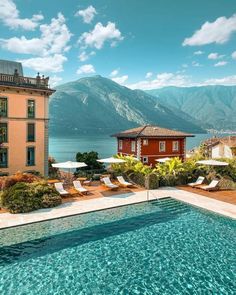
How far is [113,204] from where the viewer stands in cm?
1619

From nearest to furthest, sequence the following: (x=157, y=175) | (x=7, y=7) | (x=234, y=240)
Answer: (x=234, y=240), (x=7, y=7), (x=157, y=175)

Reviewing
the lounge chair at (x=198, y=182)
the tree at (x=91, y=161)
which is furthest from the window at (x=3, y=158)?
the lounge chair at (x=198, y=182)

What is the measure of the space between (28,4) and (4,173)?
1696cm

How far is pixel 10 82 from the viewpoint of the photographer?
26.5m

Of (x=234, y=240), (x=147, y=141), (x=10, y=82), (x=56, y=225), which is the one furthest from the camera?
(x=147, y=141)

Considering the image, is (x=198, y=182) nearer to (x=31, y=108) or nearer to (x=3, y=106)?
(x=31, y=108)

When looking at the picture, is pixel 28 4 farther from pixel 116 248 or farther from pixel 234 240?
pixel 234 240

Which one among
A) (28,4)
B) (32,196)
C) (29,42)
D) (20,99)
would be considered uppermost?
(28,4)

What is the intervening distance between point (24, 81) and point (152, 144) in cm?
1805

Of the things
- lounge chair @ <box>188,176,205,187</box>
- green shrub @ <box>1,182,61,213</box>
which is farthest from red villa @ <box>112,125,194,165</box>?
green shrub @ <box>1,182,61,213</box>

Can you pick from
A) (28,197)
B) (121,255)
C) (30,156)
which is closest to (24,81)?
(30,156)

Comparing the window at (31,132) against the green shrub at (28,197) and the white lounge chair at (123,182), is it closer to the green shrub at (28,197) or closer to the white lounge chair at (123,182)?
the white lounge chair at (123,182)

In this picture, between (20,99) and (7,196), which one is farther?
(20,99)

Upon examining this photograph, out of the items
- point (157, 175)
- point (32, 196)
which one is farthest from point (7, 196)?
point (157, 175)
